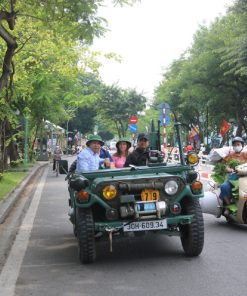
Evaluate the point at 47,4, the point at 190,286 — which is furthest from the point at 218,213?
the point at 47,4

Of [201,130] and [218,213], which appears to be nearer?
[218,213]

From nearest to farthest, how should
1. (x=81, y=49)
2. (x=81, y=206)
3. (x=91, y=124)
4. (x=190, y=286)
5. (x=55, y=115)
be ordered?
(x=190, y=286) < (x=81, y=206) < (x=81, y=49) < (x=55, y=115) < (x=91, y=124)

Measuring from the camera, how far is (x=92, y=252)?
21.7 feet

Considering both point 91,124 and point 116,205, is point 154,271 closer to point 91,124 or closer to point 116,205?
point 116,205

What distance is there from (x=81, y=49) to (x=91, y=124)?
58.5 meters

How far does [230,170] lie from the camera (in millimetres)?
9234

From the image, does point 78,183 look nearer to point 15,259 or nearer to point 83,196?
point 83,196

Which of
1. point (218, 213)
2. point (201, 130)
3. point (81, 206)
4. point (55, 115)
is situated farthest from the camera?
point (201, 130)

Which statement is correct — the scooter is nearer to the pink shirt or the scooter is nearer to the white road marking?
the pink shirt

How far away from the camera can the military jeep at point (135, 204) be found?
21.4 feet

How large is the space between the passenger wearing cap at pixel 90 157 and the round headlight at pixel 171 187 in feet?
5.42

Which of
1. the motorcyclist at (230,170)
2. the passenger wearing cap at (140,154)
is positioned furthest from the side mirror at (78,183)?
the motorcyclist at (230,170)

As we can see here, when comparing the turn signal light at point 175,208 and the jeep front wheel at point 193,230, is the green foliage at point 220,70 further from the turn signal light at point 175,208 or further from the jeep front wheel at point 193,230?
the turn signal light at point 175,208

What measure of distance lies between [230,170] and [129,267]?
344cm
